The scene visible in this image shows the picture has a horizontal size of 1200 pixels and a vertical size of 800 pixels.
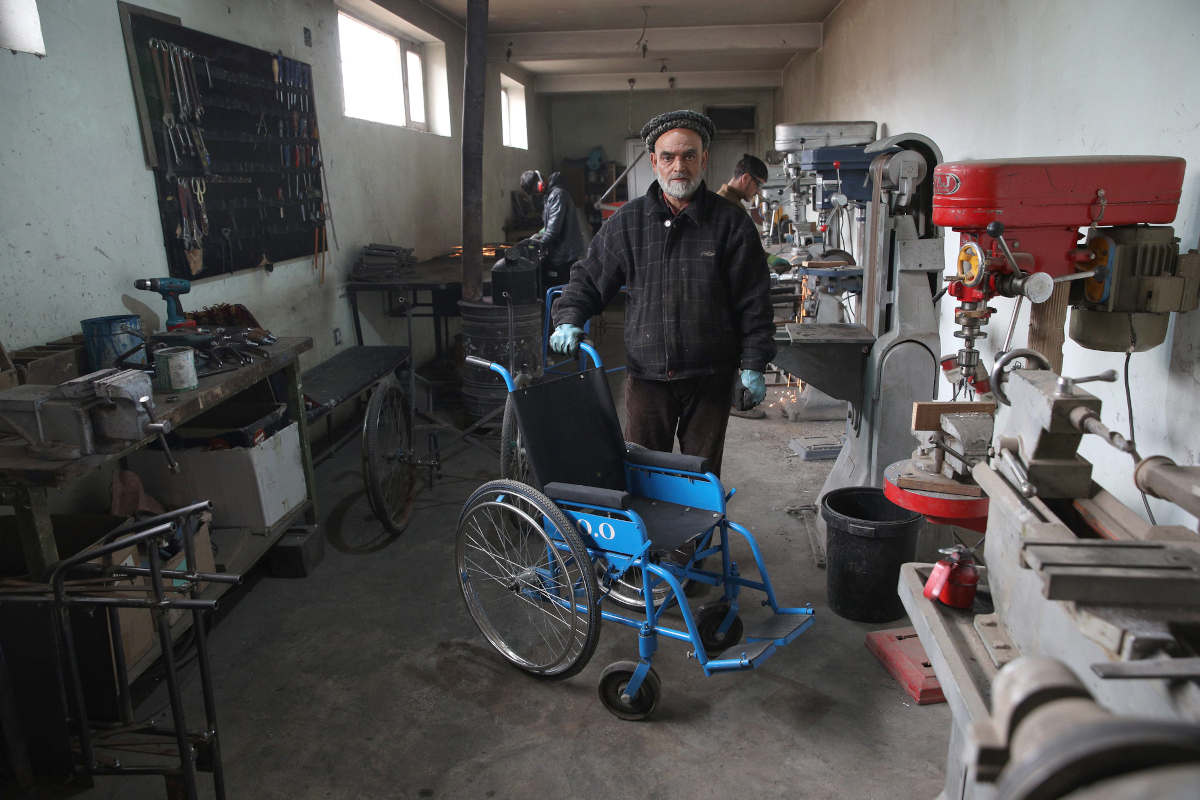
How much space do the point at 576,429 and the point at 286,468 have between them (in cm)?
118

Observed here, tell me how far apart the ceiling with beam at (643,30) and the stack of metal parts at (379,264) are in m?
2.49

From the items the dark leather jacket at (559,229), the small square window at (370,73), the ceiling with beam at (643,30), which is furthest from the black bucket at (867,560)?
the ceiling with beam at (643,30)

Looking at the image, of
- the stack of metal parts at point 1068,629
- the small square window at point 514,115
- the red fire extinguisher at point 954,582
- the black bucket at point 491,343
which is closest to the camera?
the stack of metal parts at point 1068,629

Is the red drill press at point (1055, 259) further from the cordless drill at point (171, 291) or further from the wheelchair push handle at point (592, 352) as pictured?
the cordless drill at point (171, 291)

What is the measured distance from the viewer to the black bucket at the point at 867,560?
2260mm

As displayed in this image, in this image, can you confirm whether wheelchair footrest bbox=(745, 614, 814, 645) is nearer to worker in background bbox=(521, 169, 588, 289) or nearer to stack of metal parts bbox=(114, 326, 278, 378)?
stack of metal parts bbox=(114, 326, 278, 378)

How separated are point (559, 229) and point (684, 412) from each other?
329 centimetres

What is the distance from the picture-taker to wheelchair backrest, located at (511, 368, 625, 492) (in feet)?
6.83

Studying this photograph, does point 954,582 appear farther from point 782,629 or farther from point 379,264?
point 379,264

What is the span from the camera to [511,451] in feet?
9.39

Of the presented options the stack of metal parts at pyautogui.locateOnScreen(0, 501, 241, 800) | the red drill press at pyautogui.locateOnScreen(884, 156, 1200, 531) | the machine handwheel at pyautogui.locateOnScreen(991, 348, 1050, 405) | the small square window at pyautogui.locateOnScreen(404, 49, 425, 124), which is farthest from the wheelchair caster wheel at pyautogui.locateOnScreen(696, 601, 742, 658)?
the small square window at pyautogui.locateOnScreen(404, 49, 425, 124)

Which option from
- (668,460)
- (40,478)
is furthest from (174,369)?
(668,460)

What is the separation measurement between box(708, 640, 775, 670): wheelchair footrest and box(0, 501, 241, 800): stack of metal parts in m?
1.13

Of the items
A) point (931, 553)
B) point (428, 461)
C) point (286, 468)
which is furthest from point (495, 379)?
point (931, 553)
